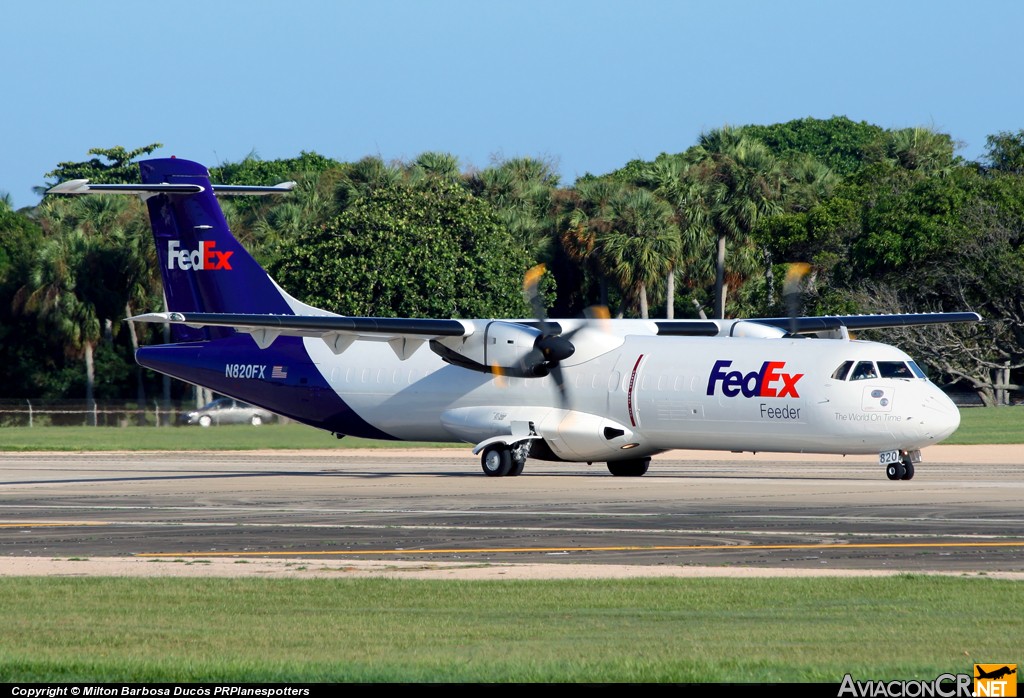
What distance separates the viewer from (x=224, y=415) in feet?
190

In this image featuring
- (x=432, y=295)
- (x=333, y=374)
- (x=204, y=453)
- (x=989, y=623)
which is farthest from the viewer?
(x=432, y=295)

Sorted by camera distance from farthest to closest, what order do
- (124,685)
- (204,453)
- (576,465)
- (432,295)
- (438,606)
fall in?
(432,295) < (204,453) < (576,465) < (438,606) < (124,685)

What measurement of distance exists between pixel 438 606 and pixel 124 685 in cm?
414

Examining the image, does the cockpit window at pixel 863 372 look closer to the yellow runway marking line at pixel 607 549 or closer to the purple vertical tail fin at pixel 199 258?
the yellow runway marking line at pixel 607 549

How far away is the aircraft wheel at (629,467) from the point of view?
101ft

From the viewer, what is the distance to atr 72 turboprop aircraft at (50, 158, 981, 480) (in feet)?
87.8

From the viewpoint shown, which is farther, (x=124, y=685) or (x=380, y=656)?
(x=380, y=656)

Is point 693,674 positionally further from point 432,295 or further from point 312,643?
point 432,295

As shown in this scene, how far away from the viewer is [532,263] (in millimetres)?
63844

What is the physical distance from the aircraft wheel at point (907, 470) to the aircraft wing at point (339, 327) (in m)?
8.78

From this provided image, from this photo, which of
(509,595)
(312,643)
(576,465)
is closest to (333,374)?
(576,465)

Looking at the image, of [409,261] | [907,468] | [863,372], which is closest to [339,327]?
[863,372]

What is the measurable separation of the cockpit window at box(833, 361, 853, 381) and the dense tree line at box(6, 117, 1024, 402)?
29.0 m

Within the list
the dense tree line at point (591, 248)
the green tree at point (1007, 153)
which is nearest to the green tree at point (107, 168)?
the dense tree line at point (591, 248)
